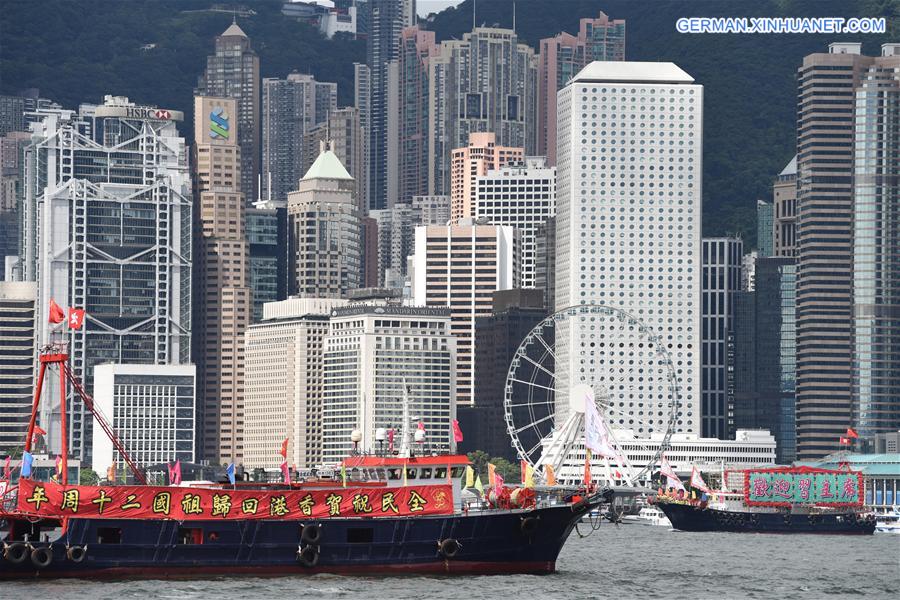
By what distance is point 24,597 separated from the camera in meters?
109

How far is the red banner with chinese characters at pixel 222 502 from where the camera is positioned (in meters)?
116

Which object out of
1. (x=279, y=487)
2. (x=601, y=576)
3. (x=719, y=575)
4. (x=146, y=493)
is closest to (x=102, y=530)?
(x=146, y=493)

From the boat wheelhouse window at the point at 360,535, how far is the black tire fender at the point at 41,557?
16355mm

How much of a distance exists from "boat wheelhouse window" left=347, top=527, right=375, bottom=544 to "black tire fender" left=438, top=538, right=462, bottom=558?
385 centimetres

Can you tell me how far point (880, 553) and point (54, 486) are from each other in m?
87.3

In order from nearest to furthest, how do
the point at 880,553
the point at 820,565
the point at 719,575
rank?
1. the point at 719,575
2. the point at 820,565
3. the point at 880,553

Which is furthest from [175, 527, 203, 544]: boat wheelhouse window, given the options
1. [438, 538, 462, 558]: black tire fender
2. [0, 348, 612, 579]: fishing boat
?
[438, 538, 462, 558]: black tire fender

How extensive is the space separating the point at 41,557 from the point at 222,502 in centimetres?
1019

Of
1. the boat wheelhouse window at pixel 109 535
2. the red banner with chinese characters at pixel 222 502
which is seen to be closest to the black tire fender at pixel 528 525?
the red banner with chinese characters at pixel 222 502

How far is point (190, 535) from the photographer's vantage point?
117875mm

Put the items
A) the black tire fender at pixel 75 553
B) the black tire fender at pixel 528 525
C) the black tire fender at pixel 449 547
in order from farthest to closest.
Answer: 1. the black tire fender at pixel 528 525
2. the black tire fender at pixel 449 547
3. the black tire fender at pixel 75 553

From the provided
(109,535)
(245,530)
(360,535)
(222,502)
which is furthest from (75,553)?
(360,535)

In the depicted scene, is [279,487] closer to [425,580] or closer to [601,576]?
[425,580]

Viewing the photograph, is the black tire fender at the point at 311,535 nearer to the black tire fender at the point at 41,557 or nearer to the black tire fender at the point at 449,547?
the black tire fender at the point at 449,547
